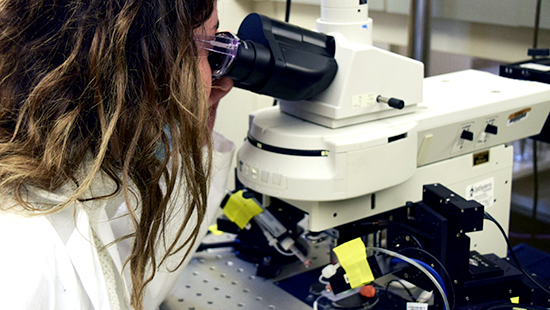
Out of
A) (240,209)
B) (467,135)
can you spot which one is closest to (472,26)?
(467,135)

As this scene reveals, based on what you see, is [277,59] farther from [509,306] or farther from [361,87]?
[509,306]

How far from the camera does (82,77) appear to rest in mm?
672

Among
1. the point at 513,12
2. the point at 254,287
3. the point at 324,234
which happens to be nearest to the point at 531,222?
the point at 513,12

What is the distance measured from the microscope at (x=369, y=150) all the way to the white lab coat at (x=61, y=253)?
0.95 feet

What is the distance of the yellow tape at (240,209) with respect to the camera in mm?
1172

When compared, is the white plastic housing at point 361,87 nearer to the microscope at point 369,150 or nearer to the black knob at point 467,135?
the microscope at point 369,150

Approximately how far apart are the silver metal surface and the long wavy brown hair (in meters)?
0.40

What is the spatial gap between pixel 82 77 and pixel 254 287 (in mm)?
651

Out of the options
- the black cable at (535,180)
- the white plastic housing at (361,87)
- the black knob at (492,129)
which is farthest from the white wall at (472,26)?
the white plastic housing at (361,87)

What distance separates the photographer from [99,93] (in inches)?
26.6

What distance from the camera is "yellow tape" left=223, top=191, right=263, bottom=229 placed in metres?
1.17

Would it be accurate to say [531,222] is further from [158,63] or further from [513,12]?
[158,63]

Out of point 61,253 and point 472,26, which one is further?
point 472,26

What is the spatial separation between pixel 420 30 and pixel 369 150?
826mm
